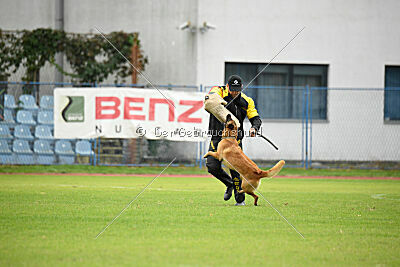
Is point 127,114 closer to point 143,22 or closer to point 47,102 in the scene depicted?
point 47,102

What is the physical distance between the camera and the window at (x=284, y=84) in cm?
2217

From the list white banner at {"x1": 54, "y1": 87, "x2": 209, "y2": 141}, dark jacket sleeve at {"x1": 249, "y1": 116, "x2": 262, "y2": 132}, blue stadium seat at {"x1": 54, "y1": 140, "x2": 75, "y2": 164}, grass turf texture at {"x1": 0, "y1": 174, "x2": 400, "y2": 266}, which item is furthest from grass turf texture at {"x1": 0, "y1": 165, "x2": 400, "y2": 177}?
dark jacket sleeve at {"x1": 249, "y1": 116, "x2": 262, "y2": 132}

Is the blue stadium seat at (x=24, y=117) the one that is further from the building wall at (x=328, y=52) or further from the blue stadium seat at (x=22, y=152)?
the building wall at (x=328, y=52)

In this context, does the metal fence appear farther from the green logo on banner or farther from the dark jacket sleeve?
the dark jacket sleeve

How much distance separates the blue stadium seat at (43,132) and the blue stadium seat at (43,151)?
18cm

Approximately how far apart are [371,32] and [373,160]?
17.2 feet

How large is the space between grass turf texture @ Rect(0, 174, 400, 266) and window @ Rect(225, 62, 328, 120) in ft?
30.9

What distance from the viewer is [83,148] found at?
2019 cm

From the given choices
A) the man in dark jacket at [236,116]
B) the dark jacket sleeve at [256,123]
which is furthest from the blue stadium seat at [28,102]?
the dark jacket sleeve at [256,123]

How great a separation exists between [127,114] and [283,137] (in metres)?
6.28

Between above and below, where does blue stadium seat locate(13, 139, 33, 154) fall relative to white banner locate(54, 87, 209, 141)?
below

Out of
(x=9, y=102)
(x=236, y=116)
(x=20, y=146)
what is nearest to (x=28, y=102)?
(x=9, y=102)

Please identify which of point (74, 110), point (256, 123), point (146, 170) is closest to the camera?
point (256, 123)

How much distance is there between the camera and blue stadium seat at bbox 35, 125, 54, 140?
787 inches
